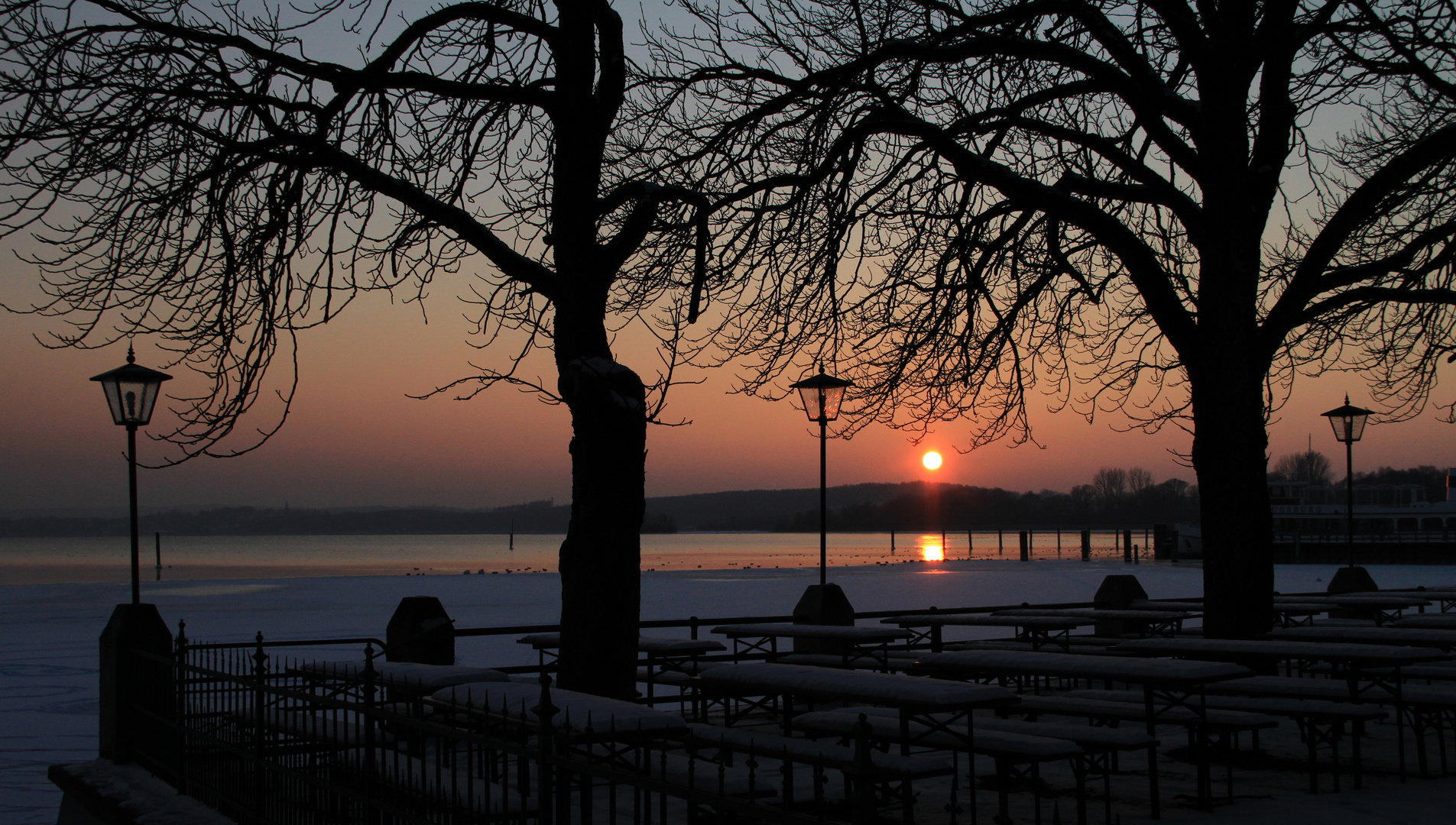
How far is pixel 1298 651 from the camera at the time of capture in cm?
866

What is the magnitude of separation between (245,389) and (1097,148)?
31.2 ft

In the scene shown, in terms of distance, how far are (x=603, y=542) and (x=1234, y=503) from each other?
698cm

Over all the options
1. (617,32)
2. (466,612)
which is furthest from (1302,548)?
(617,32)

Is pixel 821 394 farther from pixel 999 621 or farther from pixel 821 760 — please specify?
pixel 821 760

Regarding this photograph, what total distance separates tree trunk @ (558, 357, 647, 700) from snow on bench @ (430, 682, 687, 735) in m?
1.55

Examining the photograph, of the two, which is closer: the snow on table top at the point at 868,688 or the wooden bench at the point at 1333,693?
the snow on table top at the point at 868,688

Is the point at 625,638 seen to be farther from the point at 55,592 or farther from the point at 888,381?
the point at 55,592

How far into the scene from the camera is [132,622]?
10023 millimetres

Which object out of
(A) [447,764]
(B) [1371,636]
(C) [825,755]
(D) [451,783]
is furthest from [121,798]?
(B) [1371,636]

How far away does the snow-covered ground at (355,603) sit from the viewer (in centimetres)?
1311

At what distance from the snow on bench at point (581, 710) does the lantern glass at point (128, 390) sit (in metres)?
Result: 9.75

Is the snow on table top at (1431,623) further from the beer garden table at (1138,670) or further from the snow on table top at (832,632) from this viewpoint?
the snow on table top at (832,632)

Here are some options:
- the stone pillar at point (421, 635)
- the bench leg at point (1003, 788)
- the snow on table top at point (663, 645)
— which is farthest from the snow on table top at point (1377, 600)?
the stone pillar at point (421, 635)

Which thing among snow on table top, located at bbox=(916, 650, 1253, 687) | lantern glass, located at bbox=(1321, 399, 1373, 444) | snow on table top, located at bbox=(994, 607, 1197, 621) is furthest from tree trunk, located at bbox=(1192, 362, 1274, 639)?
lantern glass, located at bbox=(1321, 399, 1373, 444)
